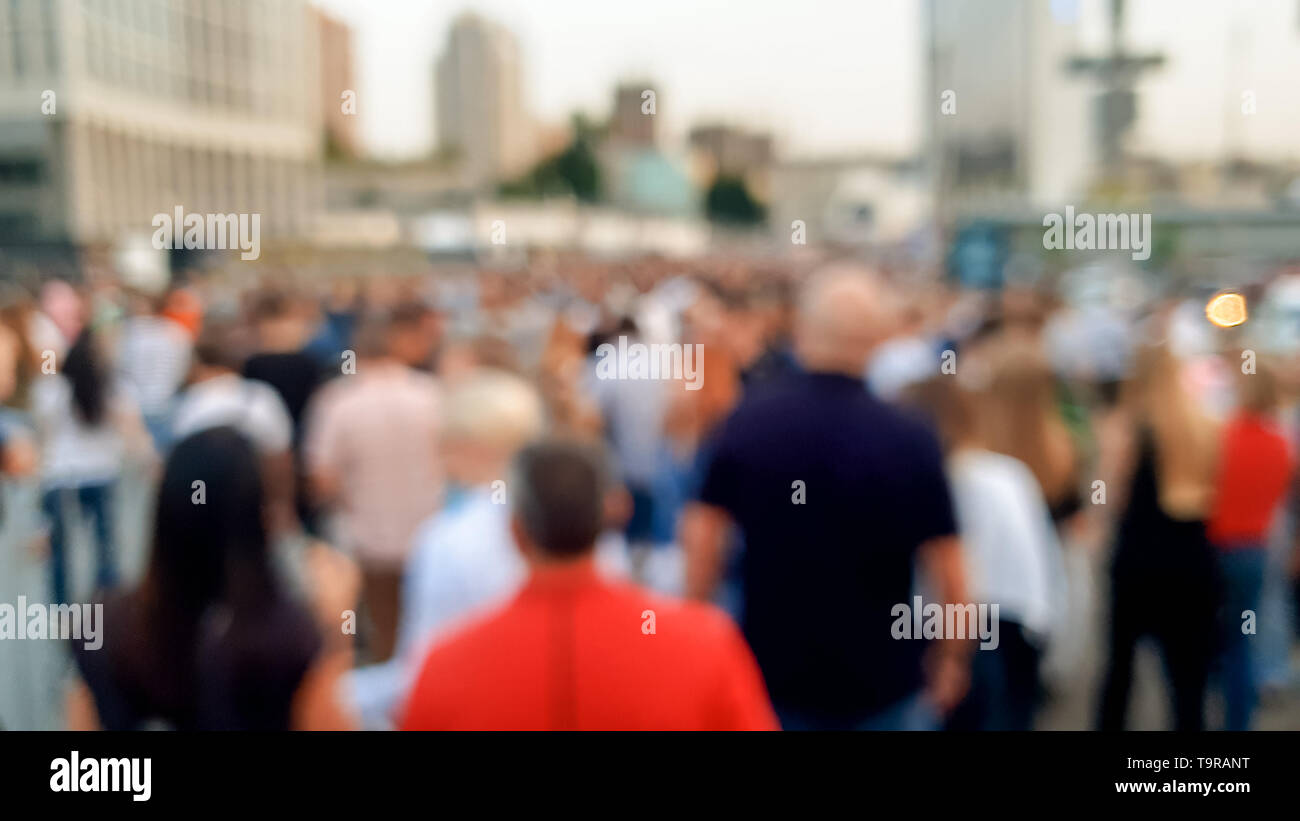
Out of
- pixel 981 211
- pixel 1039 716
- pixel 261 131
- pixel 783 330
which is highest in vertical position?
pixel 261 131

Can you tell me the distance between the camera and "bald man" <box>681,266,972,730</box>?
3.55 meters

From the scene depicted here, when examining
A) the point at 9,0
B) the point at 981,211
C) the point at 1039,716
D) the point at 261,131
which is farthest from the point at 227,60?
the point at 1039,716

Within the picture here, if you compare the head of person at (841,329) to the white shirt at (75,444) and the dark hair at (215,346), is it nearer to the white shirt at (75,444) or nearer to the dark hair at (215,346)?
the dark hair at (215,346)

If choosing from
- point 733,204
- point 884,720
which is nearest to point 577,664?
point 884,720

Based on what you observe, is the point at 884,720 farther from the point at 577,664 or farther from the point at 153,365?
the point at 153,365

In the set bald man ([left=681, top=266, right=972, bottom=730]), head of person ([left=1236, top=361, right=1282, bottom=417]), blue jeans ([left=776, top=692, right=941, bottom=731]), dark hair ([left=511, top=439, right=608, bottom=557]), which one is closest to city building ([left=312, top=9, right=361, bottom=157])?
head of person ([left=1236, top=361, right=1282, bottom=417])

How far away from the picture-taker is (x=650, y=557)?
7969mm

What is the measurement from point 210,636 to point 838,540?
1768mm

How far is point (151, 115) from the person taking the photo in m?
70.5

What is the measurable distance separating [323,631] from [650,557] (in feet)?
17.7

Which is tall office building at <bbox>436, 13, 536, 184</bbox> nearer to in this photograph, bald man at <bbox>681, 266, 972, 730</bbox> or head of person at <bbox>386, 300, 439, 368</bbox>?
head of person at <bbox>386, 300, 439, 368</bbox>

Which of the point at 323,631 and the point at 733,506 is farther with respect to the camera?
the point at 733,506
